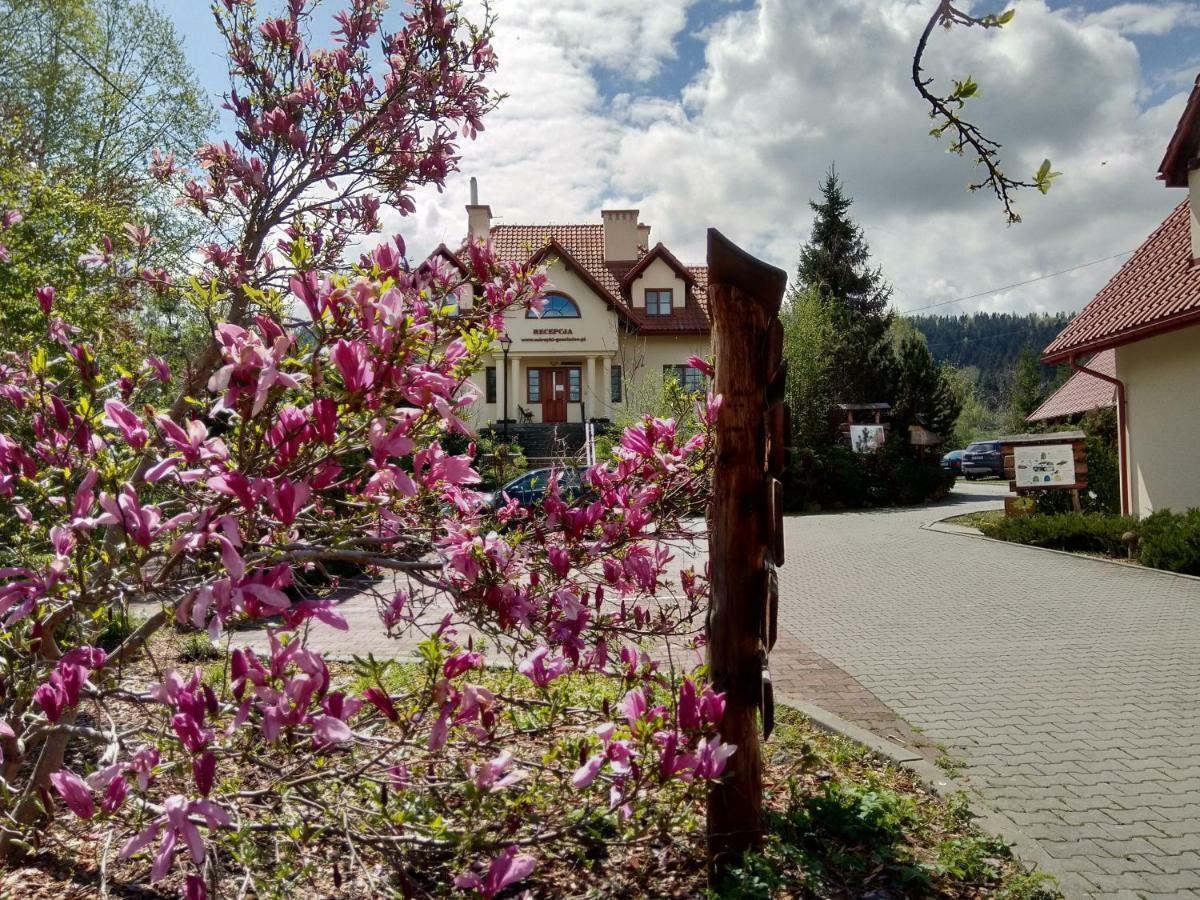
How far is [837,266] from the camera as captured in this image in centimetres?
3816

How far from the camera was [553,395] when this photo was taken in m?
35.1

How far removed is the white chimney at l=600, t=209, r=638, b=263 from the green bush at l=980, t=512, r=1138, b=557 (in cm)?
2310

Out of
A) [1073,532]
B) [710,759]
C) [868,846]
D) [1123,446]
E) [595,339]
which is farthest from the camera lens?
[595,339]

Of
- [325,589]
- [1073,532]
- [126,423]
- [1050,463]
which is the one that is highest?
[126,423]

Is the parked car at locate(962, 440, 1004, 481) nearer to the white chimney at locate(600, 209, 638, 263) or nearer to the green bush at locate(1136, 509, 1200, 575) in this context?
the white chimney at locate(600, 209, 638, 263)

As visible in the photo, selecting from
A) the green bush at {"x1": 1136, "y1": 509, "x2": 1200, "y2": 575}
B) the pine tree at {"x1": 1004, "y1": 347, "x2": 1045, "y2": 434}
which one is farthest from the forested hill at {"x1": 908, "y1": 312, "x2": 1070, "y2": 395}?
the green bush at {"x1": 1136, "y1": 509, "x2": 1200, "y2": 575}

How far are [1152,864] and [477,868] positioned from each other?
2745 millimetres

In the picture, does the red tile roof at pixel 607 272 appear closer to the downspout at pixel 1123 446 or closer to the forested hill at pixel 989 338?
the downspout at pixel 1123 446

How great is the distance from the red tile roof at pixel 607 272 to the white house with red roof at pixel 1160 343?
1849 centimetres

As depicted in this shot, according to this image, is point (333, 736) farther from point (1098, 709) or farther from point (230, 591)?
point (1098, 709)

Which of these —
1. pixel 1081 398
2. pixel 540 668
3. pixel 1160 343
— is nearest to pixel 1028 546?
pixel 1160 343

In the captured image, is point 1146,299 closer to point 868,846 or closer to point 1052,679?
point 1052,679

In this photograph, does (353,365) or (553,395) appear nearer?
(353,365)

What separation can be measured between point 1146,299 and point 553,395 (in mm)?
23775
